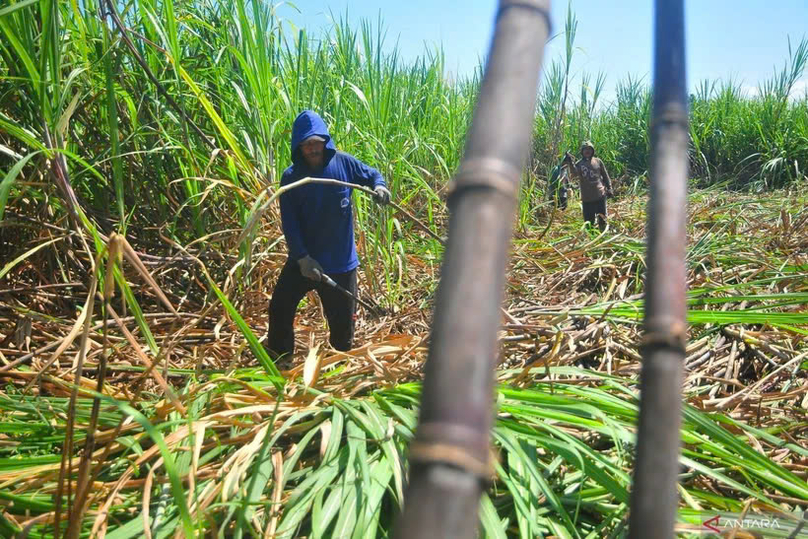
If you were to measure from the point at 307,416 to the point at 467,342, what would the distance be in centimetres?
138

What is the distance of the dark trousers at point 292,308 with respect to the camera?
2.80 metres

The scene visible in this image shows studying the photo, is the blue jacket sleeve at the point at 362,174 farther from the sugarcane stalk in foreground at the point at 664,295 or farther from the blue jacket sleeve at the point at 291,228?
the sugarcane stalk in foreground at the point at 664,295

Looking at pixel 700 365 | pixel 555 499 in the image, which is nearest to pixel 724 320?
pixel 700 365

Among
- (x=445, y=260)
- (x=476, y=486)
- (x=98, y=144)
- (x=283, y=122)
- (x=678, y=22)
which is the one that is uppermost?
(x=283, y=122)

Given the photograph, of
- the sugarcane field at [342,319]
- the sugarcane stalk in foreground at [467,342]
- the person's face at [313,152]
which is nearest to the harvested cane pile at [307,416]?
the sugarcane field at [342,319]

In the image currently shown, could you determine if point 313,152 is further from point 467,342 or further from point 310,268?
point 467,342

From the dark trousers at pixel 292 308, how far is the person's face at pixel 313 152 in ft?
1.67

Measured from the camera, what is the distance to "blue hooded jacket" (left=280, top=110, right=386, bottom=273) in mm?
2715

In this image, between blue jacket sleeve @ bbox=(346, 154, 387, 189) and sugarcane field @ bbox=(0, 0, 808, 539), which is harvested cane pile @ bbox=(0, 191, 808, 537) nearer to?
sugarcane field @ bbox=(0, 0, 808, 539)

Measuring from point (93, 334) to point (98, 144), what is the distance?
1.04 m

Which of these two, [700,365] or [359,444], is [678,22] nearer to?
[359,444]

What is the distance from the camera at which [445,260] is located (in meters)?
0.29

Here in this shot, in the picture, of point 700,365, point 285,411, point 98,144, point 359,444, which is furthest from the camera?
point 98,144

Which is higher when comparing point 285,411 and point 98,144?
point 98,144
